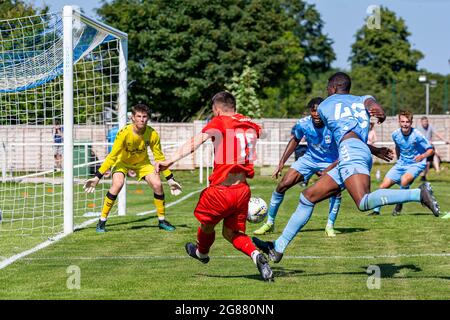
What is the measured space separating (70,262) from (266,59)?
4752 cm

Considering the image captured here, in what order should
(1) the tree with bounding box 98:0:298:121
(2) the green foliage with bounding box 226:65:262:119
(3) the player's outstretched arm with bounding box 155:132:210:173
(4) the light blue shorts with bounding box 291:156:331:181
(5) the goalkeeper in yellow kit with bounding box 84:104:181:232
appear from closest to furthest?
1. (3) the player's outstretched arm with bounding box 155:132:210:173
2. (4) the light blue shorts with bounding box 291:156:331:181
3. (5) the goalkeeper in yellow kit with bounding box 84:104:181:232
4. (2) the green foliage with bounding box 226:65:262:119
5. (1) the tree with bounding box 98:0:298:121

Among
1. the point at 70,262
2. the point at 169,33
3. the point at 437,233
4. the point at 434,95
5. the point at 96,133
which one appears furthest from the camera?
the point at 434,95

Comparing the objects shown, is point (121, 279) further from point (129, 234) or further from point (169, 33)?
point (169, 33)

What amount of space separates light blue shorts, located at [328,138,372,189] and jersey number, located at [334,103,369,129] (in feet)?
0.80

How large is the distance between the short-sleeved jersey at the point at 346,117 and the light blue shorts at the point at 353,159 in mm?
134

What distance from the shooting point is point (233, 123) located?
956 cm

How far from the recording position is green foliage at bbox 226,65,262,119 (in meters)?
49.4

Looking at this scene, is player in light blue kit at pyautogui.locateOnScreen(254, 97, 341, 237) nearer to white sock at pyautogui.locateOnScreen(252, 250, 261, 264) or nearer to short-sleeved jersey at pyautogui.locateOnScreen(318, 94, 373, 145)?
short-sleeved jersey at pyautogui.locateOnScreen(318, 94, 373, 145)

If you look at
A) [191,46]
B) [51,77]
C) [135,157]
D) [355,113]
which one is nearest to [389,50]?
[191,46]

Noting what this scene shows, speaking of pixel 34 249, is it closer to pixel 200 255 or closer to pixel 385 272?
pixel 200 255

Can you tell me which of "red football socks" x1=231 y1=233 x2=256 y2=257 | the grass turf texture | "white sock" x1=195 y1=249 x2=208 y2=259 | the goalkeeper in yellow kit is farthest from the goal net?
"red football socks" x1=231 y1=233 x2=256 y2=257

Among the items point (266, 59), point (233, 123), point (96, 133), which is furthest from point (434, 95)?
point (233, 123)

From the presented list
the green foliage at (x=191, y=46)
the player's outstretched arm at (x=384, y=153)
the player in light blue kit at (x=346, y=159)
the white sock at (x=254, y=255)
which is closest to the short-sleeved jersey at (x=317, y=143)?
the player's outstretched arm at (x=384, y=153)
